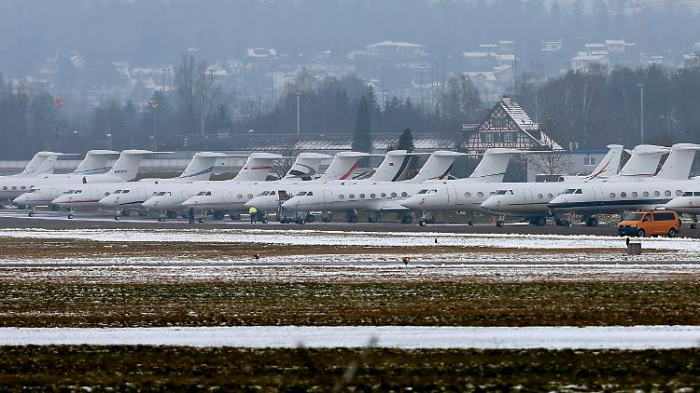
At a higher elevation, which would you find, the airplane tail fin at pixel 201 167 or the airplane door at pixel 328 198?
the airplane tail fin at pixel 201 167

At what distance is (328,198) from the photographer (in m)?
92.7

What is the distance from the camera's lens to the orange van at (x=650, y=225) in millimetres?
66312

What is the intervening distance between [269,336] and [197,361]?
3.30 m

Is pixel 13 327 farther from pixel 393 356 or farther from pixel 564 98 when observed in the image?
pixel 564 98

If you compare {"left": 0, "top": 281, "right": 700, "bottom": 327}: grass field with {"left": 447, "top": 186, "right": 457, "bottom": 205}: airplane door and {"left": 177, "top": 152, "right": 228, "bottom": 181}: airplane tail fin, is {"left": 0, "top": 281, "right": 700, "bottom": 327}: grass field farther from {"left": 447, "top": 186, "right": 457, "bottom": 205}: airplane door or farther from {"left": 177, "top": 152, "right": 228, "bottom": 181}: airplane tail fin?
{"left": 177, "top": 152, "right": 228, "bottom": 181}: airplane tail fin

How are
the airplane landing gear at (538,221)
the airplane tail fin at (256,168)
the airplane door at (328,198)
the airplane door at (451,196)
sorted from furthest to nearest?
the airplane tail fin at (256,168)
the airplane door at (328,198)
the airplane door at (451,196)
the airplane landing gear at (538,221)

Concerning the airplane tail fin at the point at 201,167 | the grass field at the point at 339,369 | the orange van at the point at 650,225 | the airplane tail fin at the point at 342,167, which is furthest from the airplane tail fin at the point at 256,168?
the grass field at the point at 339,369

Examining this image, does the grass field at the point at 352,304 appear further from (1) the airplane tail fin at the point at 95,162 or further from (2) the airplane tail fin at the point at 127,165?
(1) the airplane tail fin at the point at 95,162

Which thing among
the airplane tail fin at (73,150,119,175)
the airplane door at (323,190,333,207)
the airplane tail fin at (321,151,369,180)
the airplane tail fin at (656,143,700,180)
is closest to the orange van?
the airplane tail fin at (656,143,700,180)

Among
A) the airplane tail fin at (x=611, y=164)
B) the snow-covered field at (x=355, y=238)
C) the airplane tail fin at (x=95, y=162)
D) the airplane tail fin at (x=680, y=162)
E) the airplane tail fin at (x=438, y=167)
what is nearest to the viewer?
the snow-covered field at (x=355, y=238)

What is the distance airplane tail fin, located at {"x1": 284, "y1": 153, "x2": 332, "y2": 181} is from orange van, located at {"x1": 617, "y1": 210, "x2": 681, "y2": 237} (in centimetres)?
4575

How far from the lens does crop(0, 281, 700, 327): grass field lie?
30.2 m

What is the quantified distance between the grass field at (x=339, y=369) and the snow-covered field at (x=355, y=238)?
91.8ft

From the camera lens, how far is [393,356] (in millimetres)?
24812
